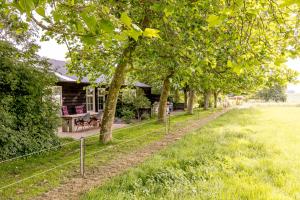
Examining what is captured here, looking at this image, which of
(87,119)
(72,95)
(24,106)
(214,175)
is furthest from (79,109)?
(214,175)

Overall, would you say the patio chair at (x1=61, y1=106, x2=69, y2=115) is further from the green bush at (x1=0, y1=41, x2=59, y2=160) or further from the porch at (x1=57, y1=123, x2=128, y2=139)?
the green bush at (x1=0, y1=41, x2=59, y2=160)

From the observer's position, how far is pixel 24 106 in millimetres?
9039

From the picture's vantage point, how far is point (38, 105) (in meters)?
9.48

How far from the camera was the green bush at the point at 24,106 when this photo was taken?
8.25 meters

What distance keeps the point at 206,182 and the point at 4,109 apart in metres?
6.28

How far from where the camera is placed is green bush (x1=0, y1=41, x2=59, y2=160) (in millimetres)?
8250

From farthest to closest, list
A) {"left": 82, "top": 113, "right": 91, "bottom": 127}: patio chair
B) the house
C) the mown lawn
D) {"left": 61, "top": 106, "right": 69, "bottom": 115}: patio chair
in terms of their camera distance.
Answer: the house, {"left": 61, "top": 106, "right": 69, "bottom": 115}: patio chair, {"left": 82, "top": 113, "right": 91, "bottom": 127}: patio chair, the mown lawn

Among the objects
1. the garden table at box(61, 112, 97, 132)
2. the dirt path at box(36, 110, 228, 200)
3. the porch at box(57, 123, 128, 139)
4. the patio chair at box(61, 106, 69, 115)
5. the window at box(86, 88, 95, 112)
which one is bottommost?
the dirt path at box(36, 110, 228, 200)

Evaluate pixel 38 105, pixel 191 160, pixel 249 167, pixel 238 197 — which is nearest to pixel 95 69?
pixel 38 105

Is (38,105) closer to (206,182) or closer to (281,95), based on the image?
(206,182)

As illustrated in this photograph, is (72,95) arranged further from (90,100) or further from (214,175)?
(214,175)

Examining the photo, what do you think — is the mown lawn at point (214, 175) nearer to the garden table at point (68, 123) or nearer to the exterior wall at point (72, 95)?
the garden table at point (68, 123)

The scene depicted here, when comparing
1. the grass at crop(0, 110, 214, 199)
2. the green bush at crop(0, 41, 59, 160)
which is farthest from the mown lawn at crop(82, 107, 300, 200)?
the green bush at crop(0, 41, 59, 160)

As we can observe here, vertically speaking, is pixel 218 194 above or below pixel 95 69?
below
